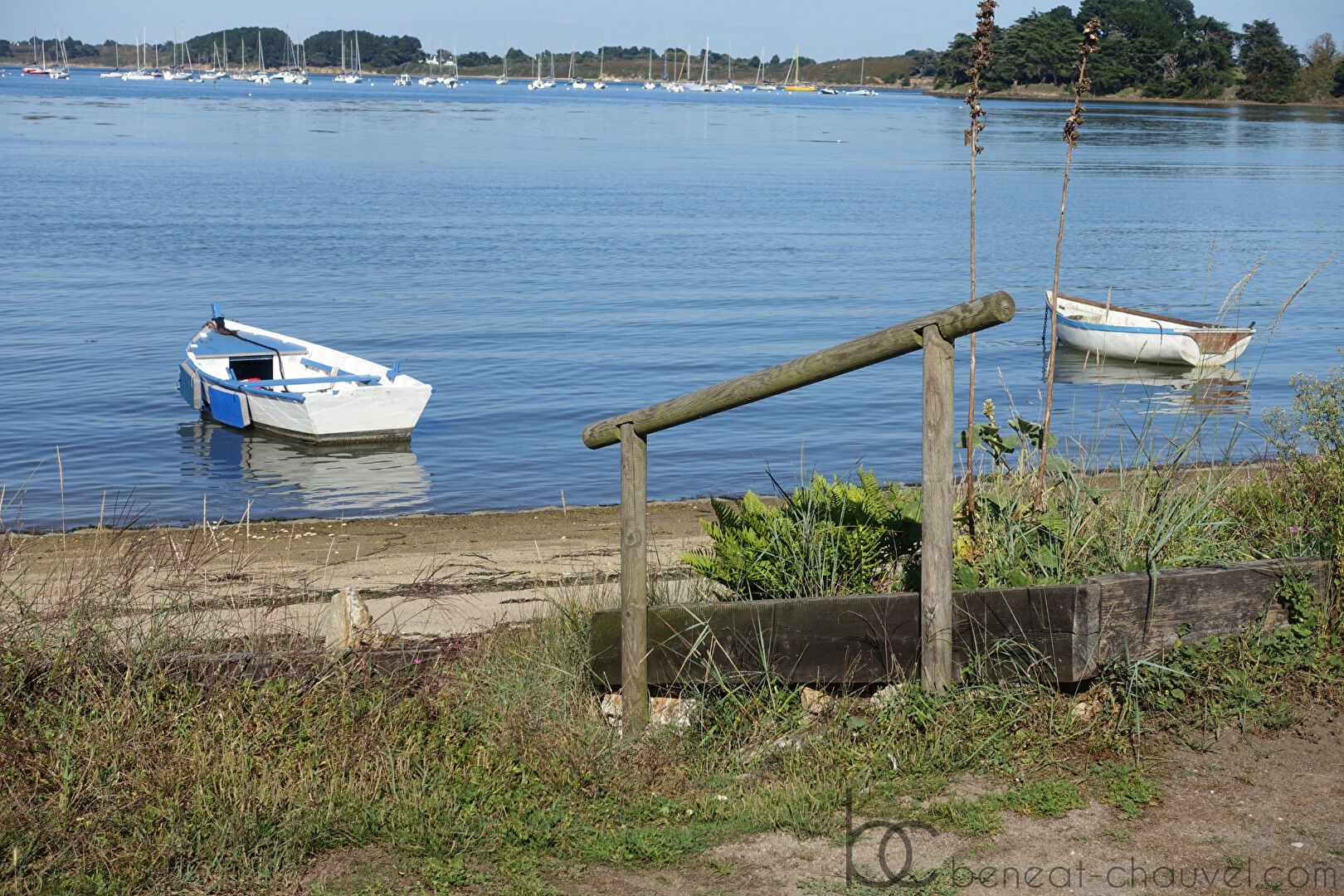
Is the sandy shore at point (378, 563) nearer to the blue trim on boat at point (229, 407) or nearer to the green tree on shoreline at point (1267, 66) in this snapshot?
the blue trim on boat at point (229, 407)

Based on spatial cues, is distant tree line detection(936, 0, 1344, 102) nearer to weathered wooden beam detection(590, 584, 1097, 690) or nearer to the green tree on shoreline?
the green tree on shoreline

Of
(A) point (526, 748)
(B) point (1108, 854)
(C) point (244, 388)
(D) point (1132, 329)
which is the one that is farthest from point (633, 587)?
(D) point (1132, 329)

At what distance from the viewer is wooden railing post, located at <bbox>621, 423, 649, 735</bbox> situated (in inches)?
183

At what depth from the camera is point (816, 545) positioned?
5.16 m

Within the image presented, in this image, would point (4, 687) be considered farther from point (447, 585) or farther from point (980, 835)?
point (447, 585)

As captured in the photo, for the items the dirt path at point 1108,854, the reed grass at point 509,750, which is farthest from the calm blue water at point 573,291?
the dirt path at point 1108,854

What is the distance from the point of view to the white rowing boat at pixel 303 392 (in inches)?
693

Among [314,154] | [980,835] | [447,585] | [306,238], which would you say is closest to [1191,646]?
[980,835]

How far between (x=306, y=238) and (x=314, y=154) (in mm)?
36517

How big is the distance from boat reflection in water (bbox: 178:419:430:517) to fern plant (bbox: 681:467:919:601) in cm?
1020

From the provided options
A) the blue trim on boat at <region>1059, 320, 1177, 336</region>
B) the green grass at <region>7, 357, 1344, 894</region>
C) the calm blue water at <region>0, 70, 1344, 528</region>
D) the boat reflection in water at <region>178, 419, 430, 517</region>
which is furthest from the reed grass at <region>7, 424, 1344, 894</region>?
the blue trim on boat at <region>1059, 320, 1177, 336</region>

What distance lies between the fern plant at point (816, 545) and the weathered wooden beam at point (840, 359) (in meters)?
0.84

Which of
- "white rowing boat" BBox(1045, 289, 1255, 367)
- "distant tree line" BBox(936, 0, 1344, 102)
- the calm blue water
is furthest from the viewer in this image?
"distant tree line" BBox(936, 0, 1344, 102)

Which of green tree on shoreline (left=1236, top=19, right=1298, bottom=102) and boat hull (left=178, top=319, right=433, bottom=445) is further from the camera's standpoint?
green tree on shoreline (left=1236, top=19, right=1298, bottom=102)
